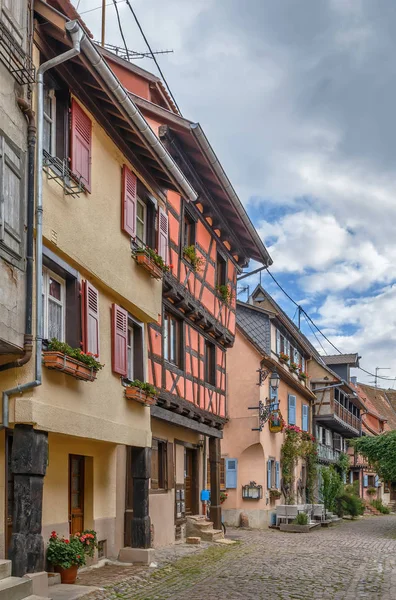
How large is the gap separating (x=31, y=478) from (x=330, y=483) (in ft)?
87.4

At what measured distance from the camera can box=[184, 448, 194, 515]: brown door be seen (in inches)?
811

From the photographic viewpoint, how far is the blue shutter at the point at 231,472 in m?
27.5

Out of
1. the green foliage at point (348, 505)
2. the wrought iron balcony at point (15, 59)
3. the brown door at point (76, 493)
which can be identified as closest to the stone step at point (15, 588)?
the brown door at point (76, 493)

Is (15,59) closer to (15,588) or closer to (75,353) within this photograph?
(75,353)

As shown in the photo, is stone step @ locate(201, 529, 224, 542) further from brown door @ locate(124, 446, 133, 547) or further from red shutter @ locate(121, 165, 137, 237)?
red shutter @ locate(121, 165, 137, 237)

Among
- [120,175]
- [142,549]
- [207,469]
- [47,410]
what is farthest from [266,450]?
[47,410]

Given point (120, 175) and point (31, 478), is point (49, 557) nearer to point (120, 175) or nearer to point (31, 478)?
point (31, 478)

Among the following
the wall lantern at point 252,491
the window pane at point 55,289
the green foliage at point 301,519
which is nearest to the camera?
the window pane at point 55,289

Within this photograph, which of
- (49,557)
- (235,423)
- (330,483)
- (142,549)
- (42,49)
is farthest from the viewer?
(330,483)

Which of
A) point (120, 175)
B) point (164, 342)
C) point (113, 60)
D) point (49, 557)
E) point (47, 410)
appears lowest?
point (49, 557)

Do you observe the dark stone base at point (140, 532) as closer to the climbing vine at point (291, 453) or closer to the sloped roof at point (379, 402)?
the climbing vine at point (291, 453)

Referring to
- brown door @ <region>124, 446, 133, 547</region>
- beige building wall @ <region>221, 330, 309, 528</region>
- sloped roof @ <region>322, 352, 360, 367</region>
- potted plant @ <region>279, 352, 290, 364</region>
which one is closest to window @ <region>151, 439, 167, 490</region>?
brown door @ <region>124, 446, 133, 547</region>

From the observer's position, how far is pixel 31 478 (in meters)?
9.30

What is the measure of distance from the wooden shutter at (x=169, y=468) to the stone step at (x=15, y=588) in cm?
957
